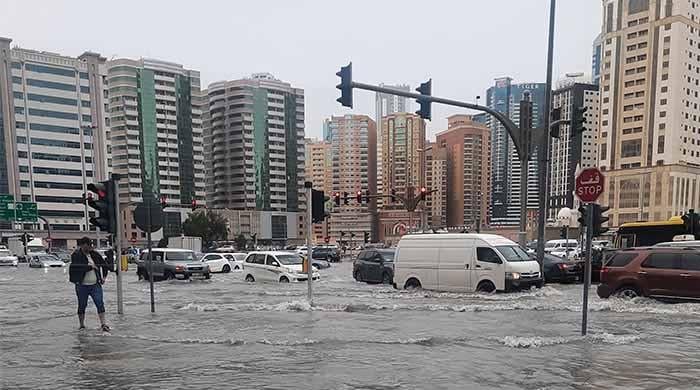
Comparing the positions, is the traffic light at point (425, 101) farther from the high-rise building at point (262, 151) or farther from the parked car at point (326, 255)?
the high-rise building at point (262, 151)

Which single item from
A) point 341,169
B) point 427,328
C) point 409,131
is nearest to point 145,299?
point 427,328

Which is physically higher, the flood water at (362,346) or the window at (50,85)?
the window at (50,85)

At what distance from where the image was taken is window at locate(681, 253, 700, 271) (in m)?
12.1

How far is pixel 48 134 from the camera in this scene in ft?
299

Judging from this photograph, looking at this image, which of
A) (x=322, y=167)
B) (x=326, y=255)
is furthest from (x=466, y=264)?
(x=322, y=167)

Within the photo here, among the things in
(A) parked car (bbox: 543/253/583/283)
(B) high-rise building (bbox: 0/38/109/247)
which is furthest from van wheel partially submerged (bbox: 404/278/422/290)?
(B) high-rise building (bbox: 0/38/109/247)

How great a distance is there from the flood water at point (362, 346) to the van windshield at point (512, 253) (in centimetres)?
164

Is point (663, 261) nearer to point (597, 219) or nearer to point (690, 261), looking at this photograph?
point (690, 261)

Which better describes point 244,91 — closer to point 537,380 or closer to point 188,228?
point 188,228

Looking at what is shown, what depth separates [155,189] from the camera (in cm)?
10031

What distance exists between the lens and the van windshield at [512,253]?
1512 cm

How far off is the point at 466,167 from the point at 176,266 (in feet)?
103

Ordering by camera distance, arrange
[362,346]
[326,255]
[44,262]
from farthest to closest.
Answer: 1. [326,255]
2. [44,262]
3. [362,346]

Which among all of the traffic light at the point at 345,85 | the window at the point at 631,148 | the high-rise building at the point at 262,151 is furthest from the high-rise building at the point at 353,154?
the window at the point at 631,148
